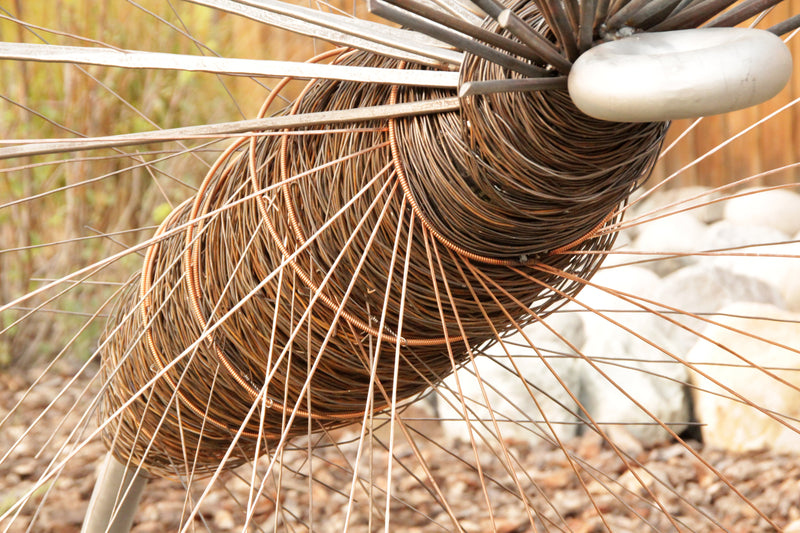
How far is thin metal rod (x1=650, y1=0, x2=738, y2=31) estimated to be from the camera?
0.35 metres

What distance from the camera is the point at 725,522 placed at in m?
1.56

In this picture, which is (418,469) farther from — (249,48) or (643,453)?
(249,48)

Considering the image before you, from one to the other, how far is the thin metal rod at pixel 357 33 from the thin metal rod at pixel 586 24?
9cm

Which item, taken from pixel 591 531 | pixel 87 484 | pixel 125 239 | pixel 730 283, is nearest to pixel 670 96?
pixel 591 531

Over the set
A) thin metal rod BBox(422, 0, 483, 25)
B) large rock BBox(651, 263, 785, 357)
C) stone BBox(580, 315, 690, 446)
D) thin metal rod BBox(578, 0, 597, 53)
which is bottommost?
stone BBox(580, 315, 690, 446)

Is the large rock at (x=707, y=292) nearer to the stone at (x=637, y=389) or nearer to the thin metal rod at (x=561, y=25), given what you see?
the stone at (x=637, y=389)

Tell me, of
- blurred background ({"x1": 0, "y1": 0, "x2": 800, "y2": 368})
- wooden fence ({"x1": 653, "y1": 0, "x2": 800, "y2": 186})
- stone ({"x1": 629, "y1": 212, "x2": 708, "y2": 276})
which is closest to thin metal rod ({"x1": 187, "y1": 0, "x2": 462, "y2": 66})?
blurred background ({"x1": 0, "y1": 0, "x2": 800, "y2": 368})

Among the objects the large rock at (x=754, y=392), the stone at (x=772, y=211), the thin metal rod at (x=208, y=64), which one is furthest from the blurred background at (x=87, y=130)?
the thin metal rod at (x=208, y=64)

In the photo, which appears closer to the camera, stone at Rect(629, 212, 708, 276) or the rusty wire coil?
the rusty wire coil

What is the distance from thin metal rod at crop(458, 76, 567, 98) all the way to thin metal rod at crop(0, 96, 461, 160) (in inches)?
2.8

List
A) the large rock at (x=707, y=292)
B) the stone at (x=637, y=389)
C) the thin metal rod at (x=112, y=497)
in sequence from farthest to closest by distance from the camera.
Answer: the large rock at (x=707, y=292)
the stone at (x=637, y=389)
the thin metal rod at (x=112, y=497)

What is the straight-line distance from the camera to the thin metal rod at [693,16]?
0.35 metres

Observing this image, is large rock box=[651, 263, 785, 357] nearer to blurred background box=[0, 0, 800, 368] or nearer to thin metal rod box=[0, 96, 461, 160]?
blurred background box=[0, 0, 800, 368]

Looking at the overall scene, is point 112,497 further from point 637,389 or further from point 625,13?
point 637,389
